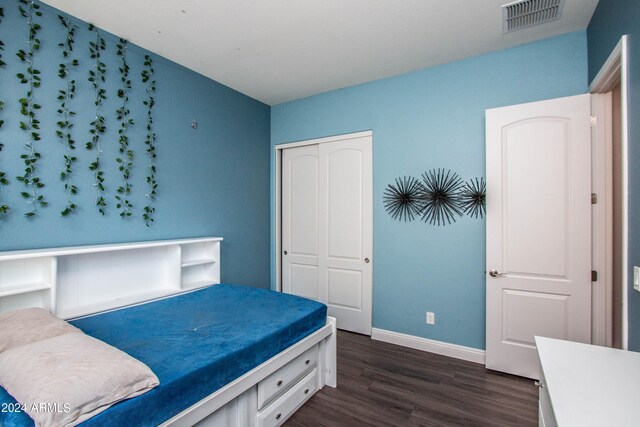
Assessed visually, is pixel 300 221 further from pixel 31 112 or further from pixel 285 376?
pixel 31 112

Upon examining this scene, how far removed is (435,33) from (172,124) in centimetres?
252

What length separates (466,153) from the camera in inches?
113

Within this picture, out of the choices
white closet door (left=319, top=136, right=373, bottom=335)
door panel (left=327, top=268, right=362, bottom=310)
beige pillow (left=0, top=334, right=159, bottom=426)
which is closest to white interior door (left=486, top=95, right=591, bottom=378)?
white closet door (left=319, top=136, right=373, bottom=335)

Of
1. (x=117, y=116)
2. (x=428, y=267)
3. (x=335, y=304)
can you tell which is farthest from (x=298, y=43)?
(x=335, y=304)

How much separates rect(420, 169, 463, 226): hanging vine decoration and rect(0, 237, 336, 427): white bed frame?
1475mm

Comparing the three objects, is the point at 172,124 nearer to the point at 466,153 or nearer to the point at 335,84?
the point at 335,84

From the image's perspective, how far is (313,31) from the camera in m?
2.47

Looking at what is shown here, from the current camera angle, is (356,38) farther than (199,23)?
Yes

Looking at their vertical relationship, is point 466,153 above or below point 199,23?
below

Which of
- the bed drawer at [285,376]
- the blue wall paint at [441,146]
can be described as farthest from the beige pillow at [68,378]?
the blue wall paint at [441,146]

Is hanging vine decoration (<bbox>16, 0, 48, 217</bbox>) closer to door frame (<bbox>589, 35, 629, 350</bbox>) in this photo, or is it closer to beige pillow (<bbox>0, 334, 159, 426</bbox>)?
beige pillow (<bbox>0, 334, 159, 426</bbox>)

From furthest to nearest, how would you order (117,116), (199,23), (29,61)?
(117,116) → (199,23) → (29,61)

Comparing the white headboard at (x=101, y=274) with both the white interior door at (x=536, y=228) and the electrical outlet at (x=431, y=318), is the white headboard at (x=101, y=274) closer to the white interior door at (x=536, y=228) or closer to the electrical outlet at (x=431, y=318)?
the electrical outlet at (x=431, y=318)

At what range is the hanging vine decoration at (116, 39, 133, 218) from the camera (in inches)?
100
